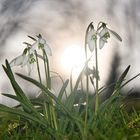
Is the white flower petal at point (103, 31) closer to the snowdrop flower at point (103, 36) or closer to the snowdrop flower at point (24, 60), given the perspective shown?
the snowdrop flower at point (103, 36)

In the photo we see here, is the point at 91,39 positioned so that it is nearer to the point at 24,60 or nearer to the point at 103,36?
the point at 103,36

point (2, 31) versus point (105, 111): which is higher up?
point (2, 31)

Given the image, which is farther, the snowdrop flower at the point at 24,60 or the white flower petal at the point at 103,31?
the snowdrop flower at the point at 24,60

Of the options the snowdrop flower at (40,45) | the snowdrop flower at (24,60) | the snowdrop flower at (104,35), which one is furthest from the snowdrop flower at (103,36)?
the snowdrop flower at (24,60)

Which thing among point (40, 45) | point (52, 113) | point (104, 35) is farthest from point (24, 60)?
point (104, 35)

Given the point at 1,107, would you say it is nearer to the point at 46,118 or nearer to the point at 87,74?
the point at 46,118

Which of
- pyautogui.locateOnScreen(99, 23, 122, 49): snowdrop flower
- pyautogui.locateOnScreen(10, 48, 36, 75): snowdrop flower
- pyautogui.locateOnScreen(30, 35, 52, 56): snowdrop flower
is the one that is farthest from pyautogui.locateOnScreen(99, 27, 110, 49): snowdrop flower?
pyautogui.locateOnScreen(10, 48, 36, 75): snowdrop flower

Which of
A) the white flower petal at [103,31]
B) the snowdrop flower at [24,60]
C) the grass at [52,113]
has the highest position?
the white flower petal at [103,31]

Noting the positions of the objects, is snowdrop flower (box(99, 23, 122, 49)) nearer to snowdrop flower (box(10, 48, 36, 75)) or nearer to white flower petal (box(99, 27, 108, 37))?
white flower petal (box(99, 27, 108, 37))

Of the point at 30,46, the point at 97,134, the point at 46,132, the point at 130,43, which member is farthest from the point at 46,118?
the point at 130,43
